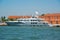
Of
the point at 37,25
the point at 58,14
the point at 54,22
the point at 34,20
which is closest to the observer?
the point at 37,25

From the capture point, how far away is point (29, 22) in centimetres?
4950

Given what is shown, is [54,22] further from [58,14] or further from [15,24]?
[15,24]

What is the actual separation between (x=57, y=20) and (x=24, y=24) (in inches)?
473

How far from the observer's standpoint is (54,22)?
57000mm

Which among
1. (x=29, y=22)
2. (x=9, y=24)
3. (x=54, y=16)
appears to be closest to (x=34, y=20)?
(x=29, y=22)

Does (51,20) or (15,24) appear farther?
(51,20)

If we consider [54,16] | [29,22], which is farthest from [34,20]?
[54,16]

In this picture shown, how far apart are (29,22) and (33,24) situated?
4.88 feet

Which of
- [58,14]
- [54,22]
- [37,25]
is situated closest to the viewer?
[37,25]

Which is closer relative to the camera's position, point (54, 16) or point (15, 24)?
point (15, 24)

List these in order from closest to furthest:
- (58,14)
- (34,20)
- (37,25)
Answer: (37,25)
(34,20)
(58,14)

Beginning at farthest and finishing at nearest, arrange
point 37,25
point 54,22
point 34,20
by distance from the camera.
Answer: point 54,22
point 34,20
point 37,25

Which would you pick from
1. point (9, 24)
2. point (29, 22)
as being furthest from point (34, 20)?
point (9, 24)

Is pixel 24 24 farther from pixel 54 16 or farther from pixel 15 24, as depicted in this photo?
pixel 54 16
